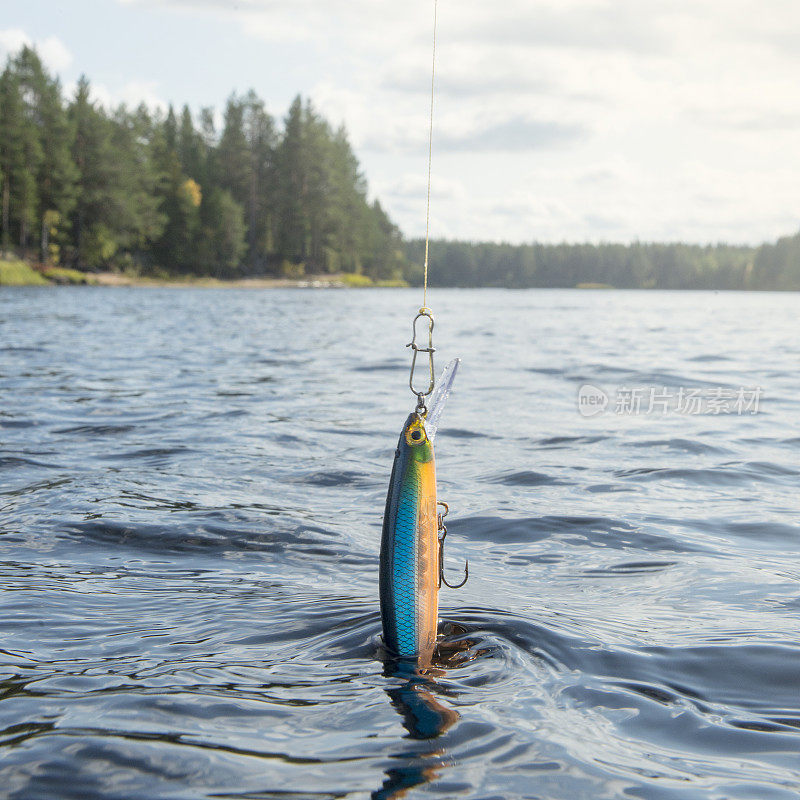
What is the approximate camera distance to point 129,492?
299 inches

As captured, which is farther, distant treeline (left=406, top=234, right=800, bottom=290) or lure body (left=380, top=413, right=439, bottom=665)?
distant treeline (left=406, top=234, right=800, bottom=290)

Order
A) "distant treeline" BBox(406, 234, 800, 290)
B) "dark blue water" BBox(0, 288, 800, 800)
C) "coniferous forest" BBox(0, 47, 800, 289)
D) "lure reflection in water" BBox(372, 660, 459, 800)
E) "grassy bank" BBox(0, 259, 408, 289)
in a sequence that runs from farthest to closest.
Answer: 1. "distant treeline" BBox(406, 234, 800, 290)
2. "coniferous forest" BBox(0, 47, 800, 289)
3. "grassy bank" BBox(0, 259, 408, 289)
4. "dark blue water" BBox(0, 288, 800, 800)
5. "lure reflection in water" BBox(372, 660, 459, 800)

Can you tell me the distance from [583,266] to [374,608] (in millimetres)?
185267

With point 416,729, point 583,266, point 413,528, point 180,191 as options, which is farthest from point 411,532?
point 583,266

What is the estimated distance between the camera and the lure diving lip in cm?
359

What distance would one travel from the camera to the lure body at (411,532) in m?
3.59

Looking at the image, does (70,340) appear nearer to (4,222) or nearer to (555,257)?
(4,222)

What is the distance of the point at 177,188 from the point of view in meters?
81.4

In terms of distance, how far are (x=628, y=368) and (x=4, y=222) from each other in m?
57.6

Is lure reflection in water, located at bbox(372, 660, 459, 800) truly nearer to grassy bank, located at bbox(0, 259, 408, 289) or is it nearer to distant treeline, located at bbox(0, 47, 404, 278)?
grassy bank, located at bbox(0, 259, 408, 289)

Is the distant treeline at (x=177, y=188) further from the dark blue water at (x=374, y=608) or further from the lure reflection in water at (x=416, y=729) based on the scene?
the lure reflection in water at (x=416, y=729)

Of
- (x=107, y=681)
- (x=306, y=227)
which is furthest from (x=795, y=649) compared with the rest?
(x=306, y=227)

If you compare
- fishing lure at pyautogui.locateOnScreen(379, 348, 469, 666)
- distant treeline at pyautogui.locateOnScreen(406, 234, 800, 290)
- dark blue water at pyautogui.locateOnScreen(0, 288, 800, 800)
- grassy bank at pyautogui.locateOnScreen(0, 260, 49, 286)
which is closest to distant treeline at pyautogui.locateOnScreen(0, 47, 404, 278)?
grassy bank at pyautogui.locateOnScreen(0, 260, 49, 286)

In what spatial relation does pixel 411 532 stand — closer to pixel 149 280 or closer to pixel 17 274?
pixel 17 274
